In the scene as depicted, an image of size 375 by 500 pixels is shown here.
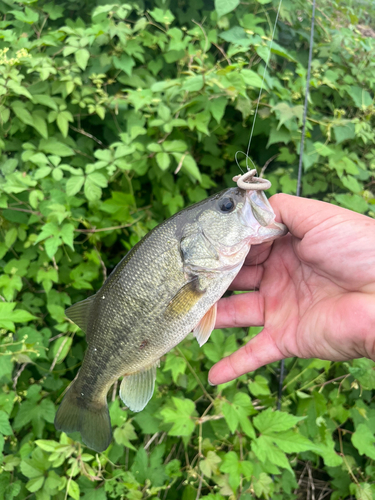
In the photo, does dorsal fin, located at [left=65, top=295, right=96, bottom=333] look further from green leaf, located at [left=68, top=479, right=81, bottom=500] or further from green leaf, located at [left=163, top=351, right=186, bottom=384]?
green leaf, located at [left=68, top=479, right=81, bottom=500]

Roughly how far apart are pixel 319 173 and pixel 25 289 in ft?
8.01

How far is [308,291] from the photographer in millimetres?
1692

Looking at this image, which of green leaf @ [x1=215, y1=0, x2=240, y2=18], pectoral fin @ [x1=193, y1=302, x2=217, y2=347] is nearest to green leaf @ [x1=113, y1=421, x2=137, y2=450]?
pectoral fin @ [x1=193, y1=302, x2=217, y2=347]

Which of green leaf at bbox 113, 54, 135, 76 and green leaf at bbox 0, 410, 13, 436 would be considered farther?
green leaf at bbox 113, 54, 135, 76

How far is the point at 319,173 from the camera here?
8.82 feet

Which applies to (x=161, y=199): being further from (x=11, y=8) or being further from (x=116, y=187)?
(x=11, y=8)

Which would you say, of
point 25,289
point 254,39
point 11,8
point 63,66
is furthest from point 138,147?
point 11,8

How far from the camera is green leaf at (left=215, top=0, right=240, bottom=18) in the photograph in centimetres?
218

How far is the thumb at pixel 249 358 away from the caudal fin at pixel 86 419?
0.59 metres

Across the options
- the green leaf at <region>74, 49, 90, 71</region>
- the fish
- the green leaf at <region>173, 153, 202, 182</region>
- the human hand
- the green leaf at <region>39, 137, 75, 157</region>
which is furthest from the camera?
the green leaf at <region>39, 137, 75, 157</region>

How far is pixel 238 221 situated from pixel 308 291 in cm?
53

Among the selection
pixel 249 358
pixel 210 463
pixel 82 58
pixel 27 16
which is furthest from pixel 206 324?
pixel 27 16

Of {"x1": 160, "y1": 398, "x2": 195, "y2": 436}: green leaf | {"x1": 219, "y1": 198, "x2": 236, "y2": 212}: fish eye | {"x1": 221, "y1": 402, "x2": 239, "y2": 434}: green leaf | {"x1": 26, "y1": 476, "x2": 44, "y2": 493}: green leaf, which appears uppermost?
{"x1": 219, "y1": 198, "x2": 236, "y2": 212}: fish eye

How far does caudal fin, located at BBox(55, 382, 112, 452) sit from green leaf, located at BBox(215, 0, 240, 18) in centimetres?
240
